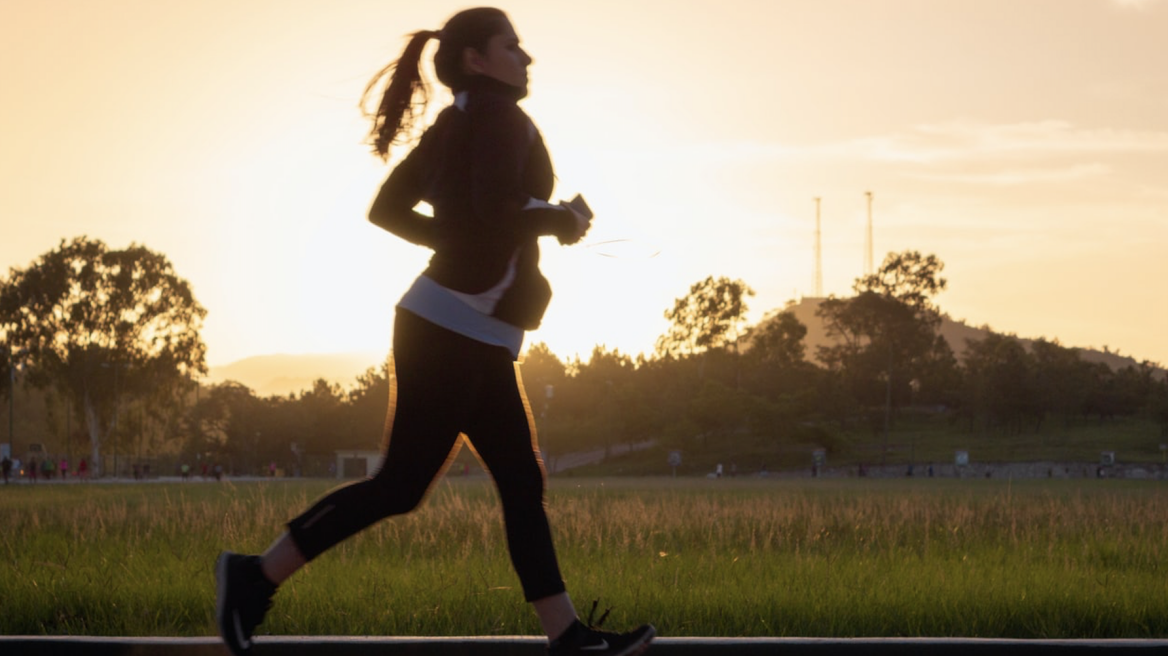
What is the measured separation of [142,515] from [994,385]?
93190 millimetres

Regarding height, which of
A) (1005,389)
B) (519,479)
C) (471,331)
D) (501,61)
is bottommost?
(519,479)

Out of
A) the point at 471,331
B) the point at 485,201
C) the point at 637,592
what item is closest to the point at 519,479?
the point at 471,331

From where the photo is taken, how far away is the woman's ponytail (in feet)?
11.7

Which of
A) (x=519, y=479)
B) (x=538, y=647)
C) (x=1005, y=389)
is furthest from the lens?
(x=1005, y=389)

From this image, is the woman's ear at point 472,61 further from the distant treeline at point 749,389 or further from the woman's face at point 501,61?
the distant treeline at point 749,389

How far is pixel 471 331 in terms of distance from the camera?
325 centimetres

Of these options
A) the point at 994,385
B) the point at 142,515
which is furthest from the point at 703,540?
the point at 994,385

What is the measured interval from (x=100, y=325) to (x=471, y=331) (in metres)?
68.3

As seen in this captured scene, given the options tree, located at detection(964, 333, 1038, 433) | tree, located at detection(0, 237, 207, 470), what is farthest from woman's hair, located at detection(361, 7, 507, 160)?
tree, located at detection(964, 333, 1038, 433)

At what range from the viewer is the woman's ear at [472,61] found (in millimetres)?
3451

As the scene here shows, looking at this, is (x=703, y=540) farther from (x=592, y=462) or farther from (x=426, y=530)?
(x=592, y=462)

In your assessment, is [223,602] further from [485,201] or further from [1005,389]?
[1005,389]

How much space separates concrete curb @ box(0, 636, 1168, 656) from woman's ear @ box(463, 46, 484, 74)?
63.0 inches

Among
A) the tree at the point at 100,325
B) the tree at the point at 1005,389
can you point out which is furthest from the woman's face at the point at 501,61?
the tree at the point at 1005,389
